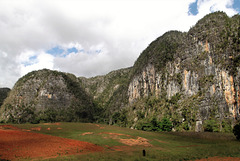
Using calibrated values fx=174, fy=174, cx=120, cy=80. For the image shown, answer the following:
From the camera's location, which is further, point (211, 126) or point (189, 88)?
point (189, 88)

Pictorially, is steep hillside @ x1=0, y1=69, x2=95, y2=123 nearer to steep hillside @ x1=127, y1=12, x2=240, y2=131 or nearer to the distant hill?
the distant hill

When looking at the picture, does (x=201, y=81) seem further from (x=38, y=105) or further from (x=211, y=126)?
(x=38, y=105)

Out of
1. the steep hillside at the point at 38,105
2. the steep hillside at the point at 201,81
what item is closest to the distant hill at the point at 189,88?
the steep hillside at the point at 201,81

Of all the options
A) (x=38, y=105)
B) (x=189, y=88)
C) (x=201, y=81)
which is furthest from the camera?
(x=38, y=105)

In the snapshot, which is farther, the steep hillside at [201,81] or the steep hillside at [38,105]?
the steep hillside at [38,105]

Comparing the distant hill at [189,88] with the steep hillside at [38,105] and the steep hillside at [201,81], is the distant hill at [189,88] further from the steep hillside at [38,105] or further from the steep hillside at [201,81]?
the steep hillside at [38,105]

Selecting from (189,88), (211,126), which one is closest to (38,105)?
(189,88)

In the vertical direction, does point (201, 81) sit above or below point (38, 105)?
above

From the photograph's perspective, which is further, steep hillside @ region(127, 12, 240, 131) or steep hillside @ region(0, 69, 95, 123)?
steep hillside @ region(0, 69, 95, 123)

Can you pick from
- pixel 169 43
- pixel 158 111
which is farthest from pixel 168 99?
pixel 169 43

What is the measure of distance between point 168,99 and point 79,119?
100496 millimetres

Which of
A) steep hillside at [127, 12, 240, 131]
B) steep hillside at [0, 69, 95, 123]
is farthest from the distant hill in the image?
steep hillside at [0, 69, 95, 123]

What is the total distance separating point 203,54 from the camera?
112938mm

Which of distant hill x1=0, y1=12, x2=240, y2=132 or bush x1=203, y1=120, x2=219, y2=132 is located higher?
distant hill x1=0, y1=12, x2=240, y2=132
